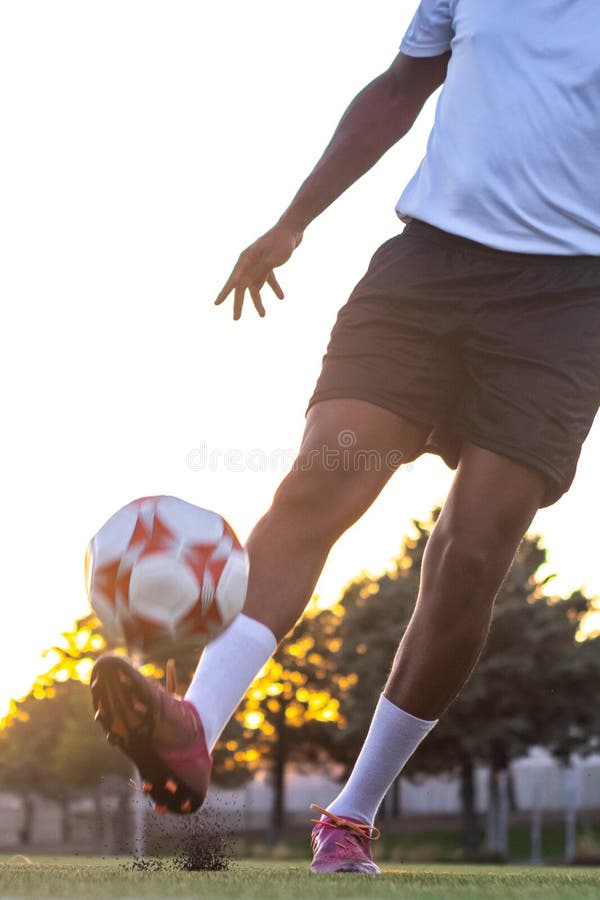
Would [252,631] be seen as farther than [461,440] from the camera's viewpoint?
No

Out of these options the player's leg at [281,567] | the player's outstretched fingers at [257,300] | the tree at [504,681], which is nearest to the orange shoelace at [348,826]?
the player's leg at [281,567]

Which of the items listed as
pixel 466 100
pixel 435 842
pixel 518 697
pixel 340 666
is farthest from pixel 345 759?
pixel 466 100

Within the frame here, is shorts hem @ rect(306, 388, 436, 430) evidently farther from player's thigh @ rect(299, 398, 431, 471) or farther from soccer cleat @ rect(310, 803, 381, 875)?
soccer cleat @ rect(310, 803, 381, 875)

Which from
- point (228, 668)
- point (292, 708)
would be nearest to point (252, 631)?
point (228, 668)

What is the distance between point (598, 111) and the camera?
3.44 metres

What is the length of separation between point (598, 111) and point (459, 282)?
2.08 feet

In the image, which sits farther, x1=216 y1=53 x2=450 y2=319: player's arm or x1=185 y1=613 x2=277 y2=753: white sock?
x1=216 y1=53 x2=450 y2=319: player's arm

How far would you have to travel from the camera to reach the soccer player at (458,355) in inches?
123

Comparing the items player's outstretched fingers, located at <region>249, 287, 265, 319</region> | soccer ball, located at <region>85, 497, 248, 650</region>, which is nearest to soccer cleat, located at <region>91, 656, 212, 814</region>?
soccer ball, located at <region>85, 497, 248, 650</region>

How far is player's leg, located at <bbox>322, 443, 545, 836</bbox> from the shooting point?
3234 mm

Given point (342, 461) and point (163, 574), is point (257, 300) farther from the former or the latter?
point (163, 574)

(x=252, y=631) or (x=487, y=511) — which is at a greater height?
(x=487, y=511)

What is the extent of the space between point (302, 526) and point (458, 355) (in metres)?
0.66

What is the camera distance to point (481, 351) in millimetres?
3262
